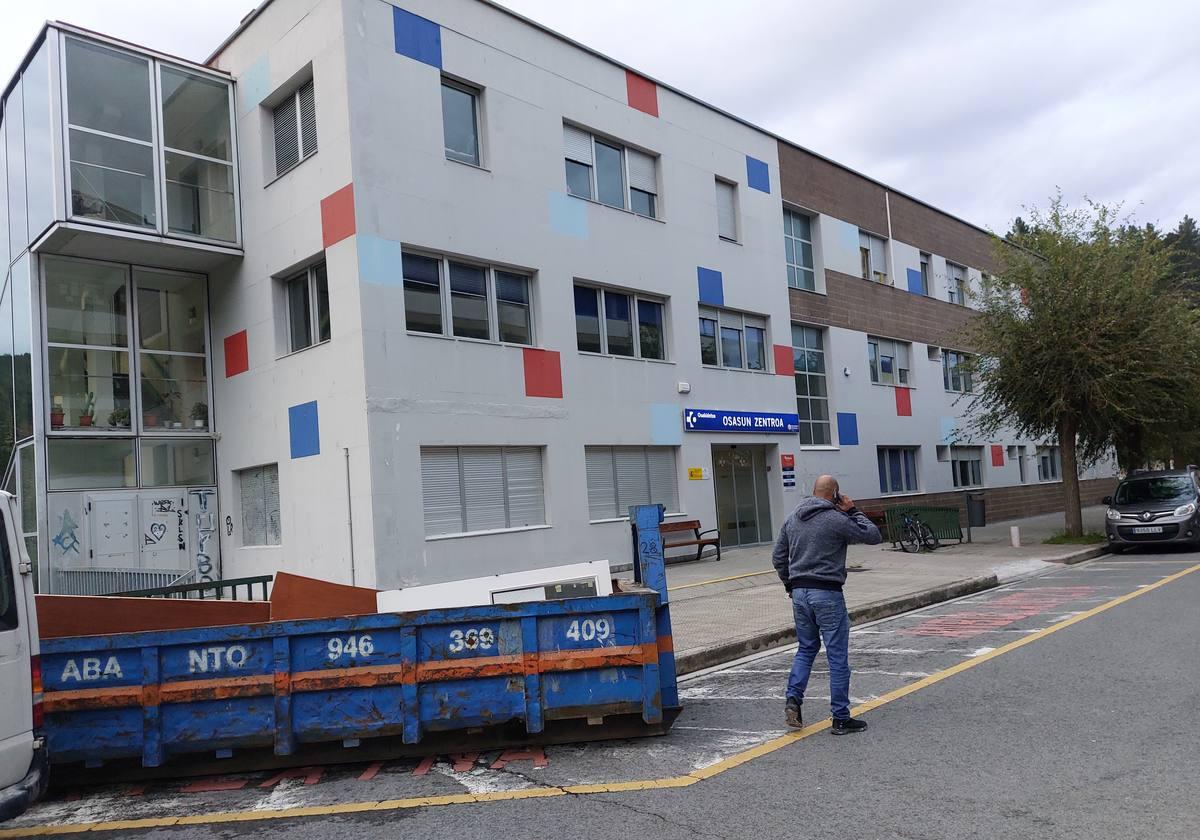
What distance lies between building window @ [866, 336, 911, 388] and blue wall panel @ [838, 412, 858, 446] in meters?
2.12

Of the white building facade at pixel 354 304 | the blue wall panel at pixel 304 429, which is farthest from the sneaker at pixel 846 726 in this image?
the blue wall panel at pixel 304 429

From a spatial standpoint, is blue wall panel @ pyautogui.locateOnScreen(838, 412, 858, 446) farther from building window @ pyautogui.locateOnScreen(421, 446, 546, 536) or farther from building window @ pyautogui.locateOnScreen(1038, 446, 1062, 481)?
building window @ pyautogui.locateOnScreen(1038, 446, 1062, 481)

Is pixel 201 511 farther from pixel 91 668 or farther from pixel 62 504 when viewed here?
pixel 91 668

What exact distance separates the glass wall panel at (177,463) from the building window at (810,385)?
14.0m

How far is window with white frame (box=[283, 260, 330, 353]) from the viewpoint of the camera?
15891 mm

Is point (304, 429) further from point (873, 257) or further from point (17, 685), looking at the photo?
point (873, 257)

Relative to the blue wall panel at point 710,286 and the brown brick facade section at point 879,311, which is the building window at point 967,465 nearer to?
the brown brick facade section at point 879,311

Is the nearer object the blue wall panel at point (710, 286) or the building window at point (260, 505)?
the building window at point (260, 505)

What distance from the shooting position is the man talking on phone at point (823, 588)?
20.5ft

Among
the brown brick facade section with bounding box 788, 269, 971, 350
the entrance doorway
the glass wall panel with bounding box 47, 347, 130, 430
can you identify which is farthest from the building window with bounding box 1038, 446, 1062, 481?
the glass wall panel with bounding box 47, 347, 130, 430

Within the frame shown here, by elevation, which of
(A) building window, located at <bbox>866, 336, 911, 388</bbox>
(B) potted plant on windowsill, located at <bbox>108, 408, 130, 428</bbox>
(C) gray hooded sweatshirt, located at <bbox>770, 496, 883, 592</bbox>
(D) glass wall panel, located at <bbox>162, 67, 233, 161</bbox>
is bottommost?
(C) gray hooded sweatshirt, located at <bbox>770, 496, 883, 592</bbox>

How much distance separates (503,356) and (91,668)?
1123 cm

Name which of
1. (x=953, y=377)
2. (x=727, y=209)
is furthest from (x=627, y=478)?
(x=953, y=377)

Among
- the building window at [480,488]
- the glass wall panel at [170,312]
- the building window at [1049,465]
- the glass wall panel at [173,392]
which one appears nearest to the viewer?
the building window at [480,488]
